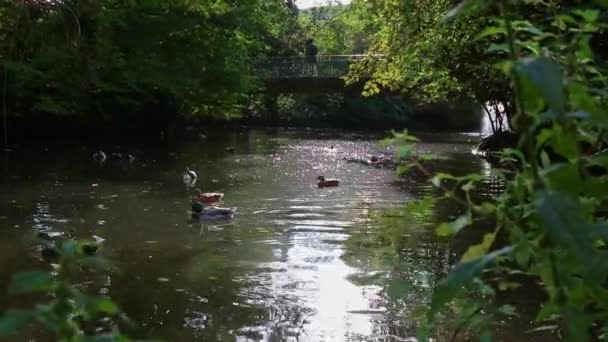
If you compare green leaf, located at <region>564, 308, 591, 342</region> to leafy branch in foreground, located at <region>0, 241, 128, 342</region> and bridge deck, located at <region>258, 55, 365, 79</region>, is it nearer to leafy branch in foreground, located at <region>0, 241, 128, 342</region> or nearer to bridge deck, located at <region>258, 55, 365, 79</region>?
leafy branch in foreground, located at <region>0, 241, 128, 342</region>

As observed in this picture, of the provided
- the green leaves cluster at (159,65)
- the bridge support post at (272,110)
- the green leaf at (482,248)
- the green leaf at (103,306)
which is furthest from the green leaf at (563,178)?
the bridge support post at (272,110)

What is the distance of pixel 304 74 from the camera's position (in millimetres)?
39125

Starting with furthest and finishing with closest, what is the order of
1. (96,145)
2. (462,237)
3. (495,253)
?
1. (96,145)
2. (462,237)
3. (495,253)

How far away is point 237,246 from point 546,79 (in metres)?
8.17

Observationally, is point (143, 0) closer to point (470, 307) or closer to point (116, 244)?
point (116, 244)

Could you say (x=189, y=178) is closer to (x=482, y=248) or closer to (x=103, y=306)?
(x=482, y=248)

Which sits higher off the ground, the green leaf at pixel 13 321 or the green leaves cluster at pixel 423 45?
the green leaves cluster at pixel 423 45

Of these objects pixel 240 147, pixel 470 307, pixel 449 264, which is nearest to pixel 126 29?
pixel 240 147

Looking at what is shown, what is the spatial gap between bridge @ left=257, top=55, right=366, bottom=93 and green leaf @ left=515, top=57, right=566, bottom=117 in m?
36.7

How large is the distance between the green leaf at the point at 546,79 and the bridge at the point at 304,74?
36713 millimetres

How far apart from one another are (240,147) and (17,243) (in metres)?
18.9

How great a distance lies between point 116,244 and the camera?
9.09 meters

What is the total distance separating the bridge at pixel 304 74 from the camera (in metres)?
38.3

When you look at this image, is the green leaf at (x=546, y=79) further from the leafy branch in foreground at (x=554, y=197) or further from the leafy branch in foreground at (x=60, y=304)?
the leafy branch in foreground at (x=60, y=304)
